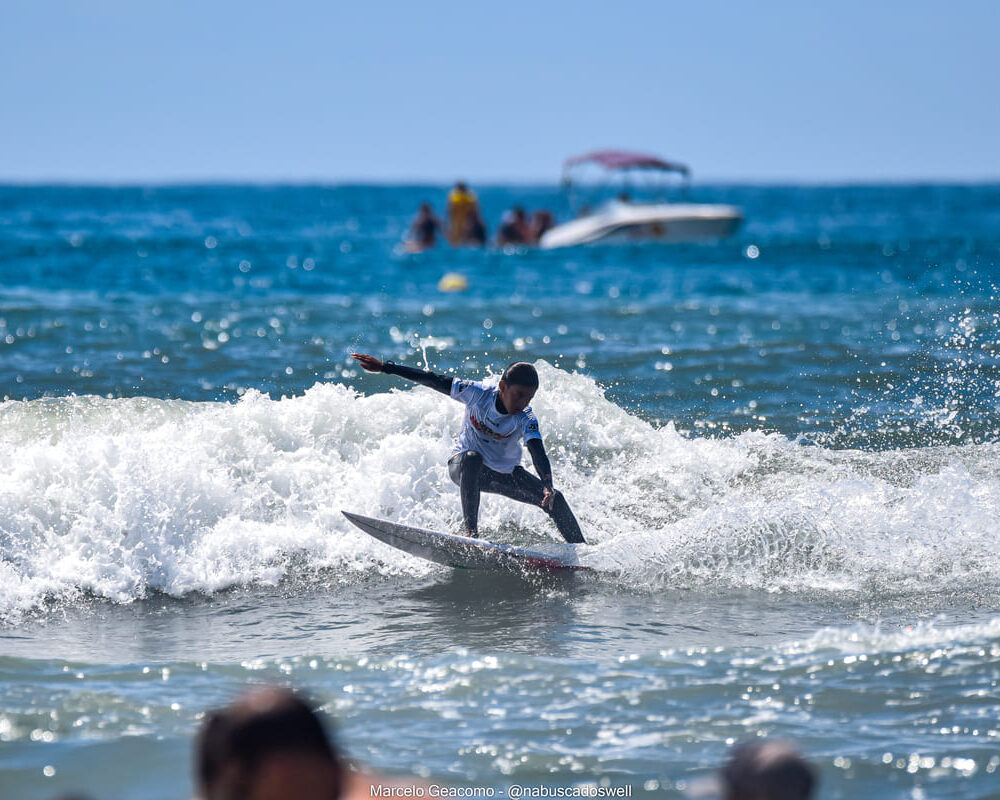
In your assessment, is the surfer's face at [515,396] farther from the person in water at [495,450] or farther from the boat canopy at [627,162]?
the boat canopy at [627,162]

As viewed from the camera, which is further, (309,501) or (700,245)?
(700,245)

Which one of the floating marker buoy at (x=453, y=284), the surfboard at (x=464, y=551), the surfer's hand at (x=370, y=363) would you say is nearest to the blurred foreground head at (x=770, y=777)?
the surfer's hand at (x=370, y=363)

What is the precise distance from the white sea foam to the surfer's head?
4.06ft

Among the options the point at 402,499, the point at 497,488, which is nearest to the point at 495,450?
the point at 497,488

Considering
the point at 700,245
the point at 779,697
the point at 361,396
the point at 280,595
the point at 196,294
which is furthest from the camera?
the point at 700,245

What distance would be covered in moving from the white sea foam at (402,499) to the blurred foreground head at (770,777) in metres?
5.46

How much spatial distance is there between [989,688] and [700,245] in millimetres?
34885

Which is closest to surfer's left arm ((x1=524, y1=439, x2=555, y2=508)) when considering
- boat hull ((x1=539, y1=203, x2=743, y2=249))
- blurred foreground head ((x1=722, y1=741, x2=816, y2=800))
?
blurred foreground head ((x1=722, y1=741, x2=816, y2=800))

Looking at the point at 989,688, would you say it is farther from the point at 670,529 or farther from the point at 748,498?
the point at 748,498

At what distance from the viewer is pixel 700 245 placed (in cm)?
3962

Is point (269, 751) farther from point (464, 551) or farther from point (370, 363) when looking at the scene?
point (464, 551)

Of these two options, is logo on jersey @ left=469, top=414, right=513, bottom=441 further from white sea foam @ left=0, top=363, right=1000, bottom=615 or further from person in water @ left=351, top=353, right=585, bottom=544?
white sea foam @ left=0, top=363, right=1000, bottom=615

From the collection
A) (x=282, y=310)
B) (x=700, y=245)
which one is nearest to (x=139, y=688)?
(x=282, y=310)

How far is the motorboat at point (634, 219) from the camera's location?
3431 cm
